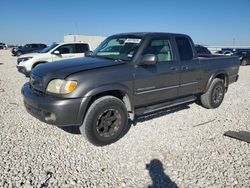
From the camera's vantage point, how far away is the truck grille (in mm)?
3703

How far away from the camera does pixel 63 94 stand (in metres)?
3.40

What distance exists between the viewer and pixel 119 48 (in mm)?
4594

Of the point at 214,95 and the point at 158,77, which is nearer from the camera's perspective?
the point at 158,77

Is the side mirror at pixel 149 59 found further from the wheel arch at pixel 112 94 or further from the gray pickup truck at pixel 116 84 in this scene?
the wheel arch at pixel 112 94

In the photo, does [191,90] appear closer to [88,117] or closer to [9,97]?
[88,117]

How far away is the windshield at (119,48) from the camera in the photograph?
14.1ft

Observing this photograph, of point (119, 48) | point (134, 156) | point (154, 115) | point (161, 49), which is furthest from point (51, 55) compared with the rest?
point (134, 156)

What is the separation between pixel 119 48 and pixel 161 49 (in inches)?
34.8

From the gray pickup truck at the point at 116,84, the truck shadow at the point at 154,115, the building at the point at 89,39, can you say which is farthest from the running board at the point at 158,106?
the building at the point at 89,39

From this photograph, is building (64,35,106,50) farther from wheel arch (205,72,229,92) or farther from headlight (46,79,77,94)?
headlight (46,79,77,94)

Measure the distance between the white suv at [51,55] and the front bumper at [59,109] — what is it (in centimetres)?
702

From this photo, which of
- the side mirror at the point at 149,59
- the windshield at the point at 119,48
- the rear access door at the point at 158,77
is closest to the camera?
the side mirror at the point at 149,59

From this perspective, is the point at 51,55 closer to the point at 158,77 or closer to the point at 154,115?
the point at 154,115

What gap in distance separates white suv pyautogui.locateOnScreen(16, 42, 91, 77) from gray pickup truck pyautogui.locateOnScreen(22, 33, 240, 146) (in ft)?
20.0
